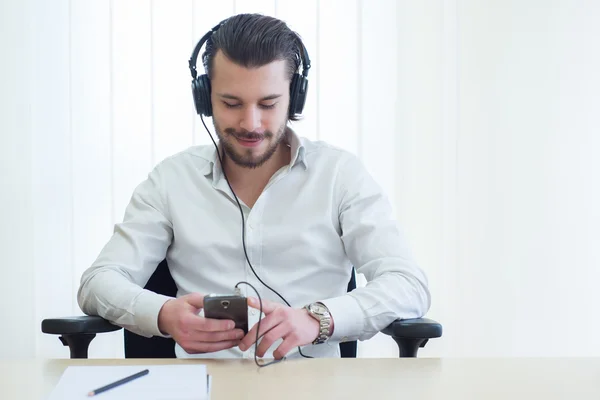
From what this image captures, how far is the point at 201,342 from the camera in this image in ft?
3.87

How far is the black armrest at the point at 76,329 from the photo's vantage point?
1294 mm

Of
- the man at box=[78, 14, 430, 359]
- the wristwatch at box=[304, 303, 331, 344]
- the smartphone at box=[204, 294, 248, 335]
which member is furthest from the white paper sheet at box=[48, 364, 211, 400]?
the man at box=[78, 14, 430, 359]

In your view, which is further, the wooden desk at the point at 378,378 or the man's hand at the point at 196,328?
the man's hand at the point at 196,328

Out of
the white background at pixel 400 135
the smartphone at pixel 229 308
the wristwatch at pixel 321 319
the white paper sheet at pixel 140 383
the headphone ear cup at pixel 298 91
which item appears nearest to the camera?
the white paper sheet at pixel 140 383

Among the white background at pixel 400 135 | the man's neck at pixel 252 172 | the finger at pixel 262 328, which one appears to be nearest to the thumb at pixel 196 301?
the finger at pixel 262 328

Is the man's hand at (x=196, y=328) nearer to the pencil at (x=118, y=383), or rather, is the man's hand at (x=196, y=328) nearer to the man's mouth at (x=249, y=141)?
the pencil at (x=118, y=383)

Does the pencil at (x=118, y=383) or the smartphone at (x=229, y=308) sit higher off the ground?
the smartphone at (x=229, y=308)

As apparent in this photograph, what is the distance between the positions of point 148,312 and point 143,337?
17 cm

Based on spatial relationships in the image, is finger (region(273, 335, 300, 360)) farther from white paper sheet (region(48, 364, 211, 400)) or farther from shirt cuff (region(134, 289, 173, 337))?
shirt cuff (region(134, 289, 173, 337))

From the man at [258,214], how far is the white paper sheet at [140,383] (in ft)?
1.44

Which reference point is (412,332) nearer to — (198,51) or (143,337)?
(143,337)

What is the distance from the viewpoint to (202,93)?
154 cm

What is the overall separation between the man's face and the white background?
2.36ft

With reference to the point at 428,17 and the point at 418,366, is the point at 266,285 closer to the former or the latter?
the point at 418,366
